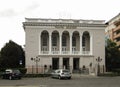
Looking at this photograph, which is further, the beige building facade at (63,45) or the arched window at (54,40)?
the arched window at (54,40)

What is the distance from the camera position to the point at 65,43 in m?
88.4

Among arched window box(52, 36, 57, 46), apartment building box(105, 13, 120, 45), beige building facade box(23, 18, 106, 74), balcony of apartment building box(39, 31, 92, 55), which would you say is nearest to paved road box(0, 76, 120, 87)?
beige building facade box(23, 18, 106, 74)

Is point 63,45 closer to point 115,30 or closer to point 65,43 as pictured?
point 65,43

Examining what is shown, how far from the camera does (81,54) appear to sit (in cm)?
8525

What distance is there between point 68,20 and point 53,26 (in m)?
4.19

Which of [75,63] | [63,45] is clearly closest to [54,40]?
[63,45]

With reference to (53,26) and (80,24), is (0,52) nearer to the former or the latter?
(53,26)

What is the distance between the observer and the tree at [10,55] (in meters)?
79.4

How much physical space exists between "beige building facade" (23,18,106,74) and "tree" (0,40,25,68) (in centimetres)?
246

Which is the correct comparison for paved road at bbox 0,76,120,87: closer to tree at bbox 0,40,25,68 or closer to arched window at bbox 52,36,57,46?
tree at bbox 0,40,25,68

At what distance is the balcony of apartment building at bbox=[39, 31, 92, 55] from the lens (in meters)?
85.1

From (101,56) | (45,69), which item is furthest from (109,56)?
(45,69)

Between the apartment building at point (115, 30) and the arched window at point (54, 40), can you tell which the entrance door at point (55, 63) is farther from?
the apartment building at point (115, 30)

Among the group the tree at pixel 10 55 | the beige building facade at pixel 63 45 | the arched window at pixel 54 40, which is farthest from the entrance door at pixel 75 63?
the tree at pixel 10 55
